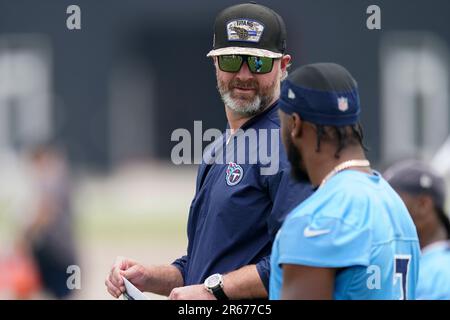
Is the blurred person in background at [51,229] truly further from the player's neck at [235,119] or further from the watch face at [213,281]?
the watch face at [213,281]

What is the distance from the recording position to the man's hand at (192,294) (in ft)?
14.5

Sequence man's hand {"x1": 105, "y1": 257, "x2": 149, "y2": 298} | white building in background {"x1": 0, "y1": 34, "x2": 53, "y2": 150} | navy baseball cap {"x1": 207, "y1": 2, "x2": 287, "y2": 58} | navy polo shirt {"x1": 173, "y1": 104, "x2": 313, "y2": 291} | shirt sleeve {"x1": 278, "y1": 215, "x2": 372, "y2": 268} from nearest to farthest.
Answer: shirt sleeve {"x1": 278, "y1": 215, "x2": 372, "y2": 268}
navy polo shirt {"x1": 173, "y1": 104, "x2": 313, "y2": 291}
man's hand {"x1": 105, "y1": 257, "x2": 149, "y2": 298}
navy baseball cap {"x1": 207, "y1": 2, "x2": 287, "y2": 58}
white building in background {"x1": 0, "y1": 34, "x2": 53, "y2": 150}

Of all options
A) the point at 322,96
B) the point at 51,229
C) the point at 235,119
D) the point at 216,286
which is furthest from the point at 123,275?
the point at 51,229

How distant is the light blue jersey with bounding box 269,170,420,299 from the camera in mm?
3363

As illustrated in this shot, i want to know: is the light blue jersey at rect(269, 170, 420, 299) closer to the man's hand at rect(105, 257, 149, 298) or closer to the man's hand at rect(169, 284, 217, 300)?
the man's hand at rect(169, 284, 217, 300)

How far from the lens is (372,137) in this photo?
23.8 m

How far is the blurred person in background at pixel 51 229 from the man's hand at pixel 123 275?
266 inches

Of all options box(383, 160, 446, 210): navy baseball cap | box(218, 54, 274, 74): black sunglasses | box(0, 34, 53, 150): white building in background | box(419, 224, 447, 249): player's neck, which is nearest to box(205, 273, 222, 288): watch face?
box(218, 54, 274, 74): black sunglasses

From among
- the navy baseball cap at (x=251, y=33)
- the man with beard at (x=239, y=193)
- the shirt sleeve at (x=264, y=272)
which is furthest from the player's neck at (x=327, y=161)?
the navy baseball cap at (x=251, y=33)

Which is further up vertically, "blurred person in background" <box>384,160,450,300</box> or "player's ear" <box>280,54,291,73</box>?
"player's ear" <box>280,54,291,73</box>

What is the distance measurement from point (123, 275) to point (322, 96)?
1570mm

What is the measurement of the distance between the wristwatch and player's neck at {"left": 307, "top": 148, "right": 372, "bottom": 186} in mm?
972

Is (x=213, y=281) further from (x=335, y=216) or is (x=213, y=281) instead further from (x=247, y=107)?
(x=335, y=216)
